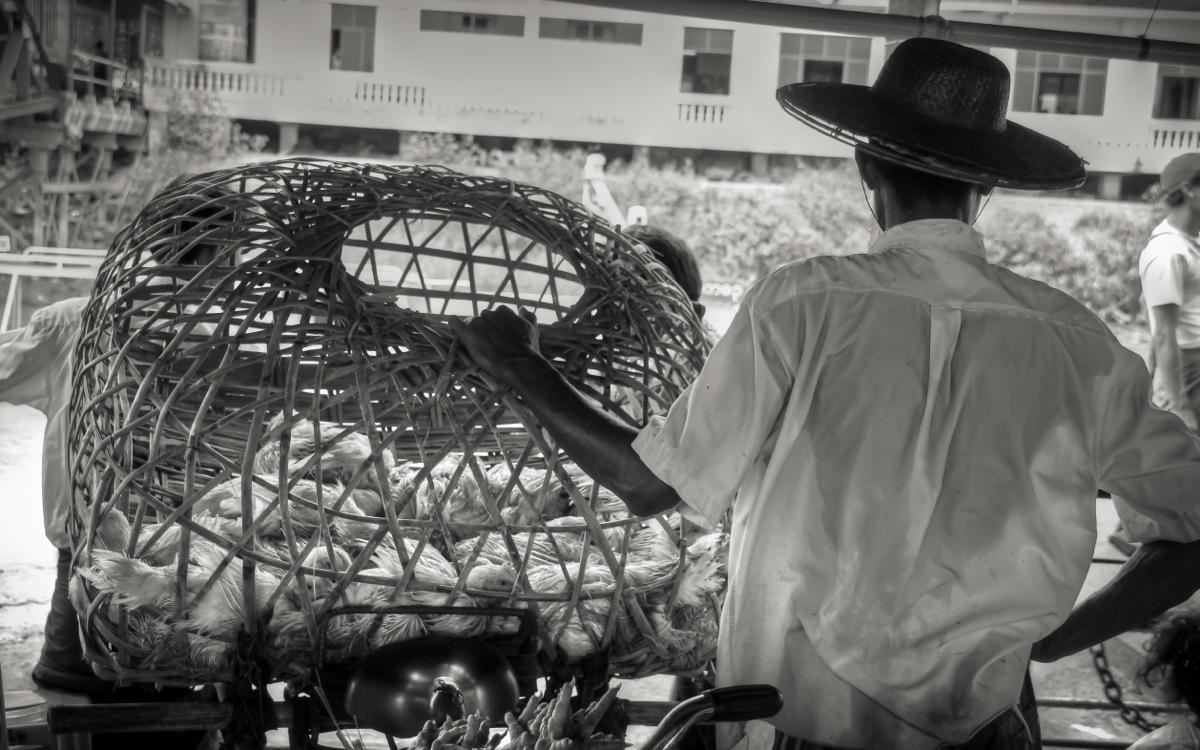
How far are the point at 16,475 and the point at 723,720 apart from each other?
5.21 metres

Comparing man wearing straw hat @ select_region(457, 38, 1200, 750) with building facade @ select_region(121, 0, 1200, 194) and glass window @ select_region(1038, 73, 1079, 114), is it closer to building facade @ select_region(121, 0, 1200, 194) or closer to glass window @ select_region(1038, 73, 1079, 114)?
building facade @ select_region(121, 0, 1200, 194)

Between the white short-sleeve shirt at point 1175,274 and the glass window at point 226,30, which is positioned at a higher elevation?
the glass window at point 226,30

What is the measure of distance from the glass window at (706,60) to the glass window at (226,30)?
2529 mm

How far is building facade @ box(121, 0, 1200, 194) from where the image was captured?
673cm

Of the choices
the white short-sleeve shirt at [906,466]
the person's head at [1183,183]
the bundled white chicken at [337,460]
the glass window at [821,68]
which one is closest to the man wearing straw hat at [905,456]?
the white short-sleeve shirt at [906,466]

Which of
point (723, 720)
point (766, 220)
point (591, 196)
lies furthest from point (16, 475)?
point (723, 720)

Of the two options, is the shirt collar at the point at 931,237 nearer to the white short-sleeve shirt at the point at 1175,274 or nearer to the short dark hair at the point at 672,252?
the short dark hair at the point at 672,252

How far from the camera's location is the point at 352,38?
686 centimetres

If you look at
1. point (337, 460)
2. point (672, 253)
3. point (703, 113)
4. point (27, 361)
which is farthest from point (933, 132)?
point (703, 113)

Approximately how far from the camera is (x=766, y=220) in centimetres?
711

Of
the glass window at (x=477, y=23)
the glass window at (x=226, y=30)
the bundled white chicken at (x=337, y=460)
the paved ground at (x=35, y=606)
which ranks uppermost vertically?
the glass window at (x=477, y=23)

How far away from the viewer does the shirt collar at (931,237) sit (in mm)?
1325

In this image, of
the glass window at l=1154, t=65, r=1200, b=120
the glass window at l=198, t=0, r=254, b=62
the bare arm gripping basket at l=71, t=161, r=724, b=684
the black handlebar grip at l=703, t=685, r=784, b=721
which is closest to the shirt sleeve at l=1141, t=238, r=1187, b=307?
the bare arm gripping basket at l=71, t=161, r=724, b=684

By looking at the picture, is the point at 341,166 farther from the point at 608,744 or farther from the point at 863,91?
the point at 608,744
